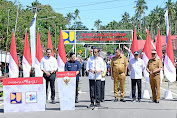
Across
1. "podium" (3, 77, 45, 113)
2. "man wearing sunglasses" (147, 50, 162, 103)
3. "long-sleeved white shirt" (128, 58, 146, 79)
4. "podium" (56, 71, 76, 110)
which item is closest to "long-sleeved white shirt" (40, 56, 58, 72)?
"podium" (56, 71, 76, 110)

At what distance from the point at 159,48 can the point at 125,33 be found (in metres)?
20.7

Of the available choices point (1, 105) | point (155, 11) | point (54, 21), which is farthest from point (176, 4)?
point (1, 105)

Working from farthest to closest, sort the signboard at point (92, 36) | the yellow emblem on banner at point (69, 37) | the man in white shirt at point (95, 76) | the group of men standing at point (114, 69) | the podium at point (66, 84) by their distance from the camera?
1. the yellow emblem on banner at point (69, 37)
2. the signboard at point (92, 36)
3. the group of men standing at point (114, 69)
4. the man in white shirt at point (95, 76)
5. the podium at point (66, 84)

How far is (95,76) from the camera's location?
1163 cm

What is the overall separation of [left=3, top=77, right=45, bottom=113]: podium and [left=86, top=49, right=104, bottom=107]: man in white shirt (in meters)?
1.55

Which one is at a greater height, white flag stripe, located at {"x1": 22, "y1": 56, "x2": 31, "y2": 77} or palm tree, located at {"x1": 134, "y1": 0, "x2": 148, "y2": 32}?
palm tree, located at {"x1": 134, "y1": 0, "x2": 148, "y2": 32}

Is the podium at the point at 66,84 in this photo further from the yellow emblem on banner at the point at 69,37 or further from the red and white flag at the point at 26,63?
the yellow emblem on banner at the point at 69,37

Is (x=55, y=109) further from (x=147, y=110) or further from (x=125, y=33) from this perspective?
(x=125, y=33)

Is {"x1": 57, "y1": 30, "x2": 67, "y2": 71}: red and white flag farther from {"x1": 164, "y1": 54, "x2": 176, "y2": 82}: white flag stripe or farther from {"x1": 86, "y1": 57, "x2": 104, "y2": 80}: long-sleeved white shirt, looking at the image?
{"x1": 86, "y1": 57, "x2": 104, "y2": 80}: long-sleeved white shirt

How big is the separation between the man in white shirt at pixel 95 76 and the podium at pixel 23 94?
5.07 ft

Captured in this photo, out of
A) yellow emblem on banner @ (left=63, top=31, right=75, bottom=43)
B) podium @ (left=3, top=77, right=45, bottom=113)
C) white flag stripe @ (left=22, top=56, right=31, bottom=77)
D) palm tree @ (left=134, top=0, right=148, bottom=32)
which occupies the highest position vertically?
palm tree @ (left=134, top=0, right=148, bottom=32)

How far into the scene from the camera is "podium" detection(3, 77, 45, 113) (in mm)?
11039

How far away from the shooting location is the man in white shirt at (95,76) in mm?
11664

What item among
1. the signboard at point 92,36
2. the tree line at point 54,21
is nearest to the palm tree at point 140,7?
the tree line at point 54,21
